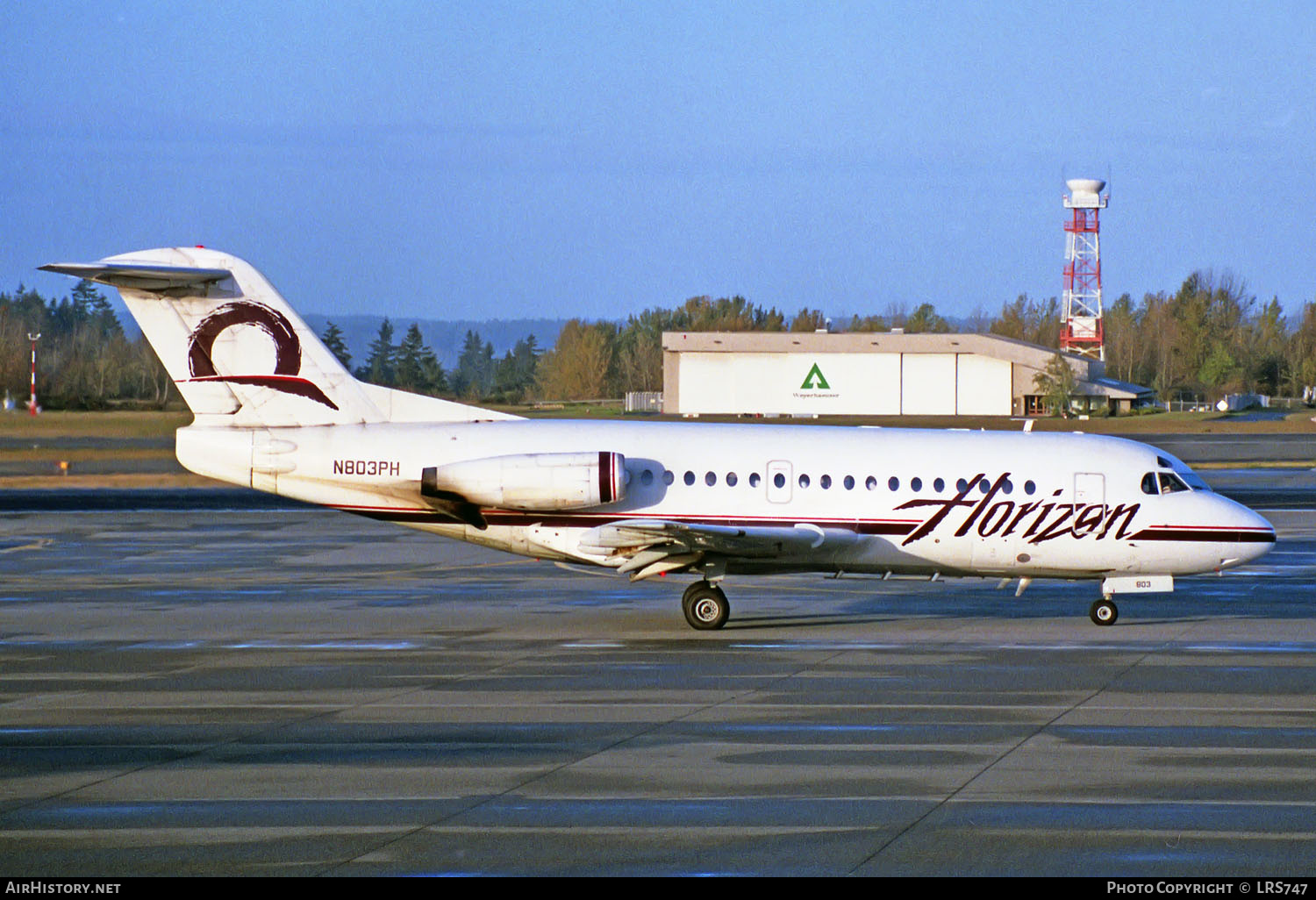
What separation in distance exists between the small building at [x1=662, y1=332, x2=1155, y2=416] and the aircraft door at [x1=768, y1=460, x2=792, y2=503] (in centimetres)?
8244

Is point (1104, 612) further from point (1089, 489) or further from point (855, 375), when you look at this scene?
point (855, 375)

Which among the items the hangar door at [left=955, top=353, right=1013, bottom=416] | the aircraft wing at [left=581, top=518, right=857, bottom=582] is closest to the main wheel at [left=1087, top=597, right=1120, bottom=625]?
the aircraft wing at [left=581, top=518, right=857, bottom=582]

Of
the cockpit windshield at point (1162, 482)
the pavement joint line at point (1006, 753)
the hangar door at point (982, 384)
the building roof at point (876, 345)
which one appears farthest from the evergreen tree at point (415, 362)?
the pavement joint line at point (1006, 753)

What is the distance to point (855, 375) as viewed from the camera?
105 meters

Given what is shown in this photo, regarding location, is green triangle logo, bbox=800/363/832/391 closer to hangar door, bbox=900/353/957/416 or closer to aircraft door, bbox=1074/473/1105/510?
hangar door, bbox=900/353/957/416

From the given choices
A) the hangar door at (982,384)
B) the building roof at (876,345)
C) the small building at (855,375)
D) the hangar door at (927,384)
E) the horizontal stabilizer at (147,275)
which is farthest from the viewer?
the hangar door at (927,384)

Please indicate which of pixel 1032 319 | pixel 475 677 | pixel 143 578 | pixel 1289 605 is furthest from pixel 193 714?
pixel 1032 319

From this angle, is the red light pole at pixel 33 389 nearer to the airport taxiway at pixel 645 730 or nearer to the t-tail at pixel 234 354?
the airport taxiway at pixel 645 730

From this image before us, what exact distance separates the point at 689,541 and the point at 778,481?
1918 millimetres

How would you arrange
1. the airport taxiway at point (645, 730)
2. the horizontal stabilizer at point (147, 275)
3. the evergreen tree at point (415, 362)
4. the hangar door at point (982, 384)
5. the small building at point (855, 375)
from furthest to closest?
the hangar door at point (982, 384), the small building at point (855, 375), the evergreen tree at point (415, 362), the horizontal stabilizer at point (147, 275), the airport taxiway at point (645, 730)

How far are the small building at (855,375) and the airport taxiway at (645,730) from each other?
77817mm

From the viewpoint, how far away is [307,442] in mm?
22516

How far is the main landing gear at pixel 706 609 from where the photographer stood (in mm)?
21969

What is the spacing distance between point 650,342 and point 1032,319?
4998 centimetres
